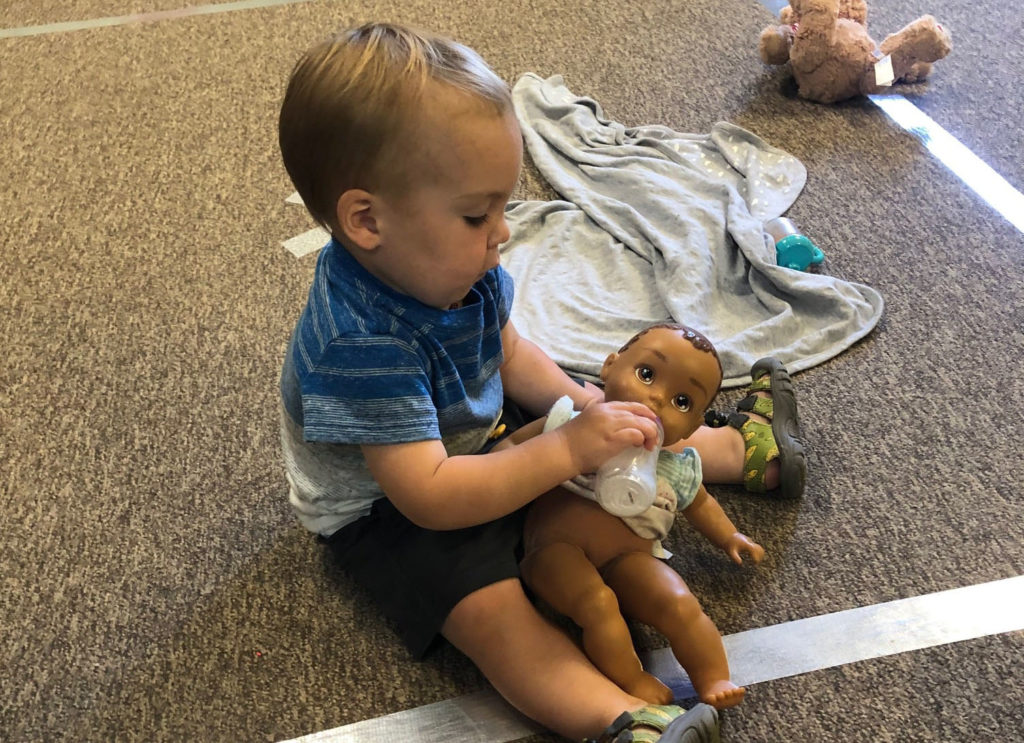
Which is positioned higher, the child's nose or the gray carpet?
the child's nose

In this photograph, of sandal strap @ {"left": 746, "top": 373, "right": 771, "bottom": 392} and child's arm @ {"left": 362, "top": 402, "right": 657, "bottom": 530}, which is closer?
child's arm @ {"left": 362, "top": 402, "right": 657, "bottom": 530}

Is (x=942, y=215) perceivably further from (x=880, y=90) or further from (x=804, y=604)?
(x=804, y=604)

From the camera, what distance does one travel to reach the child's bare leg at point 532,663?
0.76 metres

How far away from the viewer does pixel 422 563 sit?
0.84 metres

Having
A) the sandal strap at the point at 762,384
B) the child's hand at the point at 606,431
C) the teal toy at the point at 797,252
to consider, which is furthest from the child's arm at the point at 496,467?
the teal toy at the point at 797,252

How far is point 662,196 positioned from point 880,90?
542 mm

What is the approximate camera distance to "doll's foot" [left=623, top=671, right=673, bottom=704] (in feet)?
2.56

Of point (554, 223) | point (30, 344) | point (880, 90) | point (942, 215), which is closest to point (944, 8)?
point (880, 90)

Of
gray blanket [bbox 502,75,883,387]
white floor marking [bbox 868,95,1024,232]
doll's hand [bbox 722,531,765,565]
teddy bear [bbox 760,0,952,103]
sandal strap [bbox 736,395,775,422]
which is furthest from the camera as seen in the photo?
teddy bear [bbox 760,0,952,103]

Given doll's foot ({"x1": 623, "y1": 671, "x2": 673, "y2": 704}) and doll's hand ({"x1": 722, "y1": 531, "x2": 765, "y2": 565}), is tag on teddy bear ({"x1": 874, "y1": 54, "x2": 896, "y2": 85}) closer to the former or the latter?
doll's hand ({"x1": 722, "y1": 531, "x2": 765, "y2": 565})

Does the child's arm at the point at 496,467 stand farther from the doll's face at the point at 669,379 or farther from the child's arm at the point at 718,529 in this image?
the child's arm at the point at 718,529

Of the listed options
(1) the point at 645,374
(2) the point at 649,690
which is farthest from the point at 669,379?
(2) the point at 649,690

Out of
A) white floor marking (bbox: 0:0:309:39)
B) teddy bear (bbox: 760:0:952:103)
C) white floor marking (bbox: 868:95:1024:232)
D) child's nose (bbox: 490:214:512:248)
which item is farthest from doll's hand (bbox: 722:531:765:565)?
white floor marking (bbox: 0:0:309:39)

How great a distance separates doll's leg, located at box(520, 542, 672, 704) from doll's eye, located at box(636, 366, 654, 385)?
16 centimetres
